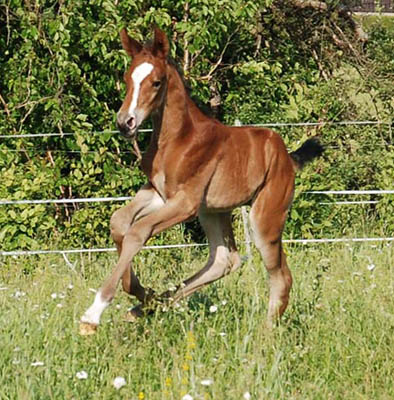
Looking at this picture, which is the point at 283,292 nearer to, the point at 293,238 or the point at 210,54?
the point at 293,238

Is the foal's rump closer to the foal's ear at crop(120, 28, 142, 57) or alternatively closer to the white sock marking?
the foal's ear at crop(120, 28, 142, 57)

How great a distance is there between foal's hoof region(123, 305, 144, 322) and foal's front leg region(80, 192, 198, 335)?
19.5 inches

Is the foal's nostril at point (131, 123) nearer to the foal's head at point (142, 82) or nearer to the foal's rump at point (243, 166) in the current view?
the foal's head at point (142, 82)

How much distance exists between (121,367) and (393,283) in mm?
2565

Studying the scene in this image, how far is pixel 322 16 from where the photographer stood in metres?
11.1

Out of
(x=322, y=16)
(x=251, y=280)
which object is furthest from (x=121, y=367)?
(x=322, y=16)

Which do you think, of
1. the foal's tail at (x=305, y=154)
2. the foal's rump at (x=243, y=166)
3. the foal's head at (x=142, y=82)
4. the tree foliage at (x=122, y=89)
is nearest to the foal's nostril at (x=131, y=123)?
the foal's head at (x=142, y=82)

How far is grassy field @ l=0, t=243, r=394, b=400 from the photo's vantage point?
190 inches

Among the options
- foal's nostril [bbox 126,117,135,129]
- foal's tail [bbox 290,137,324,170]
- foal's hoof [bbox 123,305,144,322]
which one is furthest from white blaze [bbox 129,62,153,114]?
foal's tail [bbox 290,137,324,170]

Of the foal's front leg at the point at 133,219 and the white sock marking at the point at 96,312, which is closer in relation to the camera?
the white sock marking at the point at 96,312

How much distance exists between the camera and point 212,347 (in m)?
5.54

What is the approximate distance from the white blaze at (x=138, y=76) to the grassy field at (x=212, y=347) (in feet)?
3.98

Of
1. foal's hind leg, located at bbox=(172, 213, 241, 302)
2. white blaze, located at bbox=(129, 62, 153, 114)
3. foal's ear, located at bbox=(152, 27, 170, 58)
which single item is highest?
foal's ear, located at bbox=(152, 27, 170, 58)

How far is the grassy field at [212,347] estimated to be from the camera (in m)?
4.84
